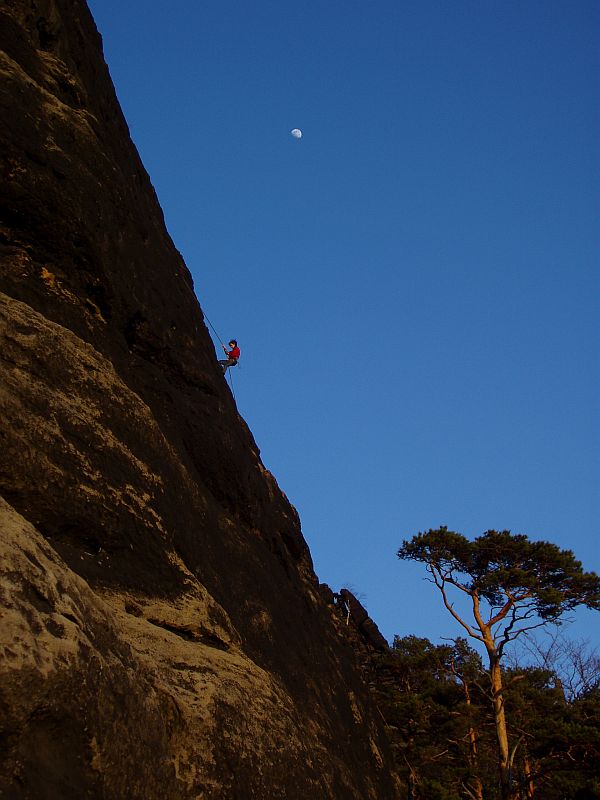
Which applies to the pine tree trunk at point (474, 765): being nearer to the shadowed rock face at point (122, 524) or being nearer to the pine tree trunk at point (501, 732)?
the pine tree trunk at point (501, 732)

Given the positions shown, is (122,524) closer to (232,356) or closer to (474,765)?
(232,356)

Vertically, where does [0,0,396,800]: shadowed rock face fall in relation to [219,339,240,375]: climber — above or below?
below

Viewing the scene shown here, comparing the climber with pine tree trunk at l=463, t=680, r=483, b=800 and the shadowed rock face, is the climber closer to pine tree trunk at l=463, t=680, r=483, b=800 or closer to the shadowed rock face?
the shadowed rock face

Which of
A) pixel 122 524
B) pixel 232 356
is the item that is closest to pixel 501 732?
pixel 232 356

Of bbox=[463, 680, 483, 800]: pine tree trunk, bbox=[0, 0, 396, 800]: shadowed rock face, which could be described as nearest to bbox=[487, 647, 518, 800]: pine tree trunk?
bbox=[463, 680, 483, 800]: pine tree trunk

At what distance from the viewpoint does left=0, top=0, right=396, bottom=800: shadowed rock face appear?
4664 mm

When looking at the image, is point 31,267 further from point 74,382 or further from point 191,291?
point 191,291

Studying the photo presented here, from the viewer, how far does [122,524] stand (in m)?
8.19

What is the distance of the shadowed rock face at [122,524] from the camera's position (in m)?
4.66

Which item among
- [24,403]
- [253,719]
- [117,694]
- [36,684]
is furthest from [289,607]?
[36,684]

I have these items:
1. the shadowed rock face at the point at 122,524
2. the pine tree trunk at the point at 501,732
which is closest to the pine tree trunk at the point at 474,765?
the pine tree trunk at the point at 501,732

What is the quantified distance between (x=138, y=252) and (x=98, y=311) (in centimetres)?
180

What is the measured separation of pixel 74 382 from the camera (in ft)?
28.2

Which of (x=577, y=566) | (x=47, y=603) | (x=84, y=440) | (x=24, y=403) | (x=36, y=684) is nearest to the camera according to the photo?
(x=36, y=684)
